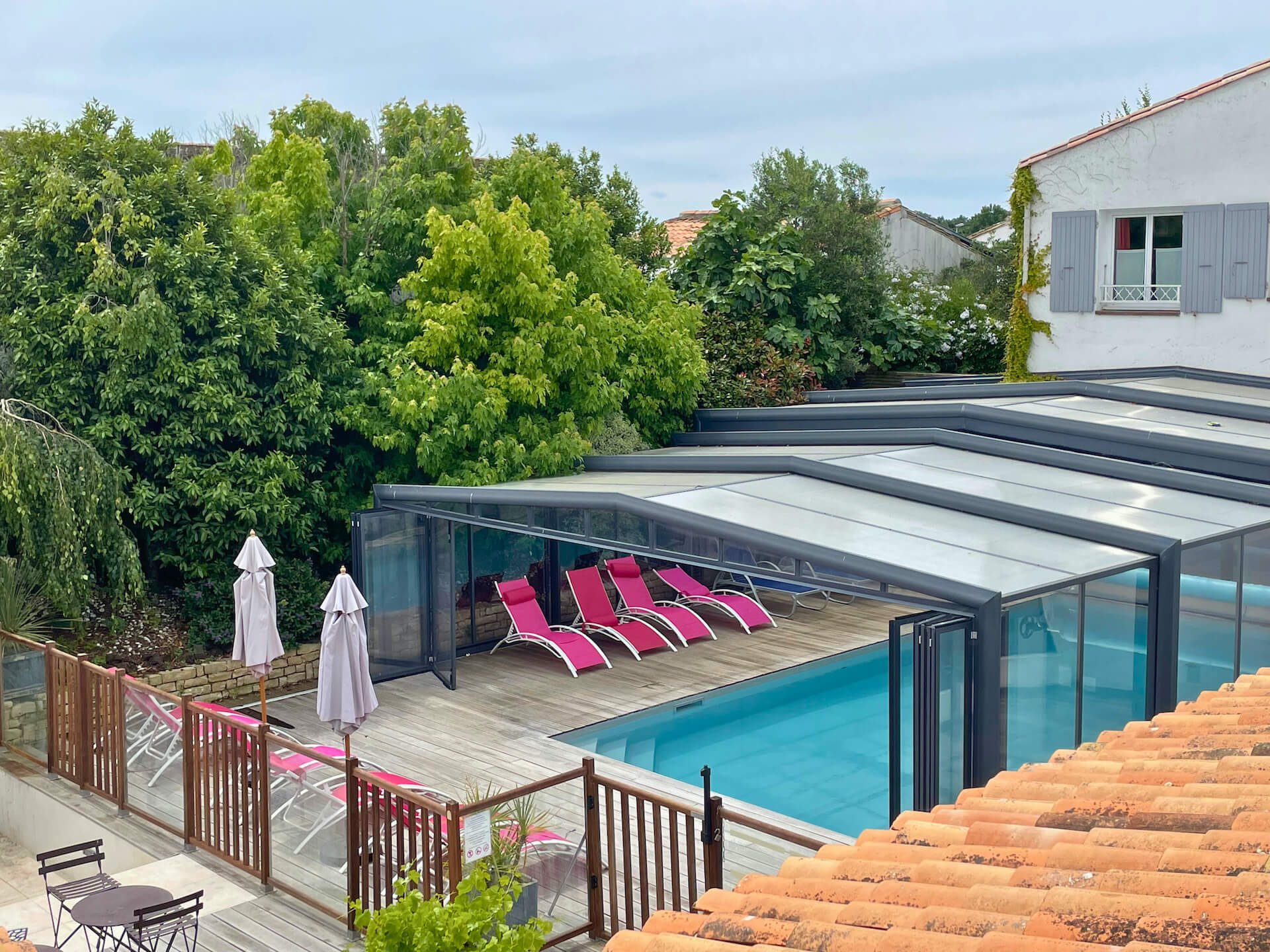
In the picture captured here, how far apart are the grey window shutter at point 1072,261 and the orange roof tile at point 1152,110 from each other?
37.6 inches

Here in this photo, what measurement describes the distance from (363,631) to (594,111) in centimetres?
2784

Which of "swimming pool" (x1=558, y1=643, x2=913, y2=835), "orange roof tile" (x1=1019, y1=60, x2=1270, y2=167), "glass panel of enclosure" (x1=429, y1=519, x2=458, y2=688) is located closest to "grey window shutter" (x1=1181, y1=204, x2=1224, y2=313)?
"orange roof tile" (x1=1019, y1=60, x2=1270, y2=167)

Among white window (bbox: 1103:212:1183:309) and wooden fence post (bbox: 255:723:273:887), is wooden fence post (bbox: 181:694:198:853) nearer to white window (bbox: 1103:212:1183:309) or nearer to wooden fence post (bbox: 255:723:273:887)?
wooden fence post (bbox: 255:723:273:887)

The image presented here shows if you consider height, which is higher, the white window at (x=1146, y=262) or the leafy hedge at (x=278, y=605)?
the white window at (x=1146, y=262)

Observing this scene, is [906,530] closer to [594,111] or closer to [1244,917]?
[1244,917]

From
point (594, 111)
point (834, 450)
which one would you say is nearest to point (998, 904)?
point (834, 450)

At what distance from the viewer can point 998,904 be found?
11.0 feet

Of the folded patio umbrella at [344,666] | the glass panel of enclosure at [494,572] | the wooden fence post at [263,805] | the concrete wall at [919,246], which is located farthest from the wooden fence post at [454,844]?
the concrete wall at [919,246]

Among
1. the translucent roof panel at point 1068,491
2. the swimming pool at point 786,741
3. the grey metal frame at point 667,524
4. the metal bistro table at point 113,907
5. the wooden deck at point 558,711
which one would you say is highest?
the translucent roof panel at point 1068,491

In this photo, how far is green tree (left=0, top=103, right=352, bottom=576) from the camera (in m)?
13.7

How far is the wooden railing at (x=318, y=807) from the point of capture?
7.89 metres

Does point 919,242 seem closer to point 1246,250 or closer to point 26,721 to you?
point 1246,250

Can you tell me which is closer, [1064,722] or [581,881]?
[581,881]

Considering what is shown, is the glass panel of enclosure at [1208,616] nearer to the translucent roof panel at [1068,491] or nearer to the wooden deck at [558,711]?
the translucent roof panel at [1068,491]
